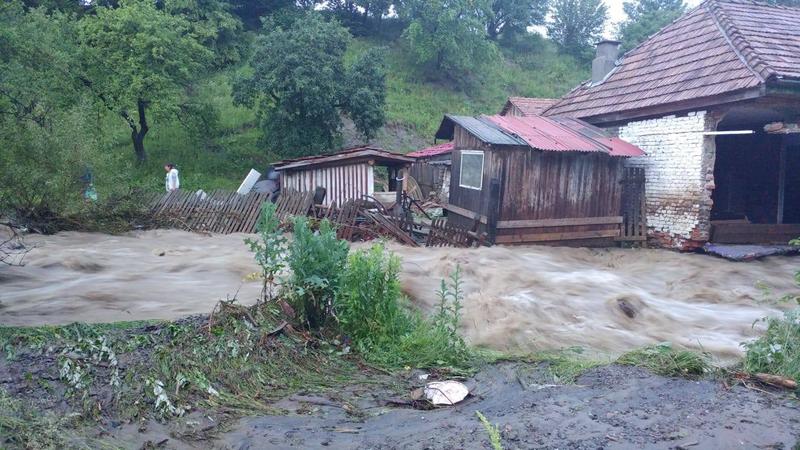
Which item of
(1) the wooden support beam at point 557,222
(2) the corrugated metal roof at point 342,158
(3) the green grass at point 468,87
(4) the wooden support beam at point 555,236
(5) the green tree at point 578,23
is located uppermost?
(5) the green tree at point 578,23

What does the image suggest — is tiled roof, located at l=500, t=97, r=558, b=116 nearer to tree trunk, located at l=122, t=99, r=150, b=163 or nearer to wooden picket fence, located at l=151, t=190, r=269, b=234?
wooden picket fence, located at l=151, t=190, r=269, b=234

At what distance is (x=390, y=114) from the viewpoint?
1132 inches

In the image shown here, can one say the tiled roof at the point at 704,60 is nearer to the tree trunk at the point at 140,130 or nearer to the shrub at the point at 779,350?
the shrub at the point at 779,350

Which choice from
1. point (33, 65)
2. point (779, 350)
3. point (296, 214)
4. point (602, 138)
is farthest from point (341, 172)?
point (779, 350)

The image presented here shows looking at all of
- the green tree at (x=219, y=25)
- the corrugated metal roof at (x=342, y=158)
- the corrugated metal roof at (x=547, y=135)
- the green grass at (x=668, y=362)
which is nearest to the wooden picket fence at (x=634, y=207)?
the corrugated metal roof at (x=547, y=135)

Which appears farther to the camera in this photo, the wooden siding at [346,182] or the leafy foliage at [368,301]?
the wooden siding at [346,182]

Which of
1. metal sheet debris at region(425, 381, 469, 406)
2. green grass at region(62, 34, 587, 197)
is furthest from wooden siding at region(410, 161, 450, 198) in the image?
metal sheet debris at region(425, 381, 469, 406)

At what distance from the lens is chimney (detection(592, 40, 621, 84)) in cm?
1617

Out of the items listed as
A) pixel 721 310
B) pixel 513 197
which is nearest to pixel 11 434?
pixel 721 310

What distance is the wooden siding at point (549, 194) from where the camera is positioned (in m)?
12.1

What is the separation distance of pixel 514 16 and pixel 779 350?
39.5 meters

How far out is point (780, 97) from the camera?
38.0ft

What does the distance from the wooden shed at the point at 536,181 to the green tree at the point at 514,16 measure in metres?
29.8

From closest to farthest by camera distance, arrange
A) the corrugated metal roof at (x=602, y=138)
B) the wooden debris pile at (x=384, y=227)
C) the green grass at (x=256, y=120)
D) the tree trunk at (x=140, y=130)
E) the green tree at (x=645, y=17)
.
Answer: the wooden debris pile at (x=384, y=227) < the corrugated metal roof at (x=602, y=138) < the tree trunk at (x=140, y=130) < the green grass at (x=256, y=120) < the green tree at (x=645, y=17)
